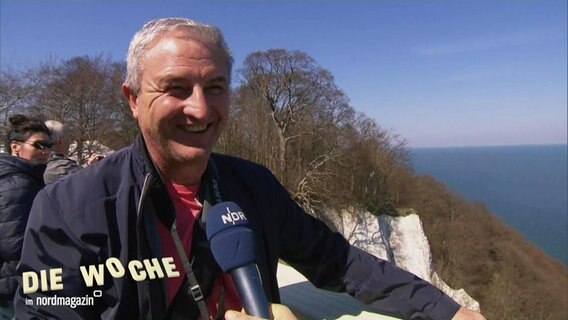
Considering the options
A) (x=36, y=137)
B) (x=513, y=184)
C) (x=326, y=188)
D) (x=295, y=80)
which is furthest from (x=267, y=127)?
(x=513, y=184)

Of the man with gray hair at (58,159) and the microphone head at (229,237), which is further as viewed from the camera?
the man with gray hair at (58,159)

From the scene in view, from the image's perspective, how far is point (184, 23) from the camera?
1.30 m

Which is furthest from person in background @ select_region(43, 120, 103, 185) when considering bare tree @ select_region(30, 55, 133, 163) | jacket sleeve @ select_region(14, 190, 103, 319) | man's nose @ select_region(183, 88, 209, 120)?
bare tree @ select_region(30, 55, 133, 163)

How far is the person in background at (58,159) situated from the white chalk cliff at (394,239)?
16.5m

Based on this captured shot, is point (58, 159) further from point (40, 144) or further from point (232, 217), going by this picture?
point (232, 217)

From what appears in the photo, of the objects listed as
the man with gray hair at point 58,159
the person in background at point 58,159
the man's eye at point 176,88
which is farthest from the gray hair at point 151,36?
the man with gray hair at point 58,159

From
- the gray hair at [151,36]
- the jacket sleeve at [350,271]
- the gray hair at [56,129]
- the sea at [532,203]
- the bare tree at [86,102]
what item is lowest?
the sea at [532,203]

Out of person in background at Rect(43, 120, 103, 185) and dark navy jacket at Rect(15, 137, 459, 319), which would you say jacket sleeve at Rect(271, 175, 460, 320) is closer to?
dark navy jacket at Rect(15, 137, 459, 319)

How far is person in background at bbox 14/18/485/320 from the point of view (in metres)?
1.16

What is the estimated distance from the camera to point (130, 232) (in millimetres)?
1229

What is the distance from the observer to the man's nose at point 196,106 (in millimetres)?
1233

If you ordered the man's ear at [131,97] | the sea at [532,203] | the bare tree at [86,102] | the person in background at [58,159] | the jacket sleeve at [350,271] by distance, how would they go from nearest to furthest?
the man's ear at [131,97]
the jacket sleeve at [350,271]
the person in background at [58,159]
the bare tree at [86,102]
the sea at [532,203]

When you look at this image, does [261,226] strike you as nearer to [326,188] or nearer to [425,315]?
[425,315]

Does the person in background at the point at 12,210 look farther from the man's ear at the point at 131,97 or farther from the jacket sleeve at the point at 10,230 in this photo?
the man's ear at the point at 131,97
